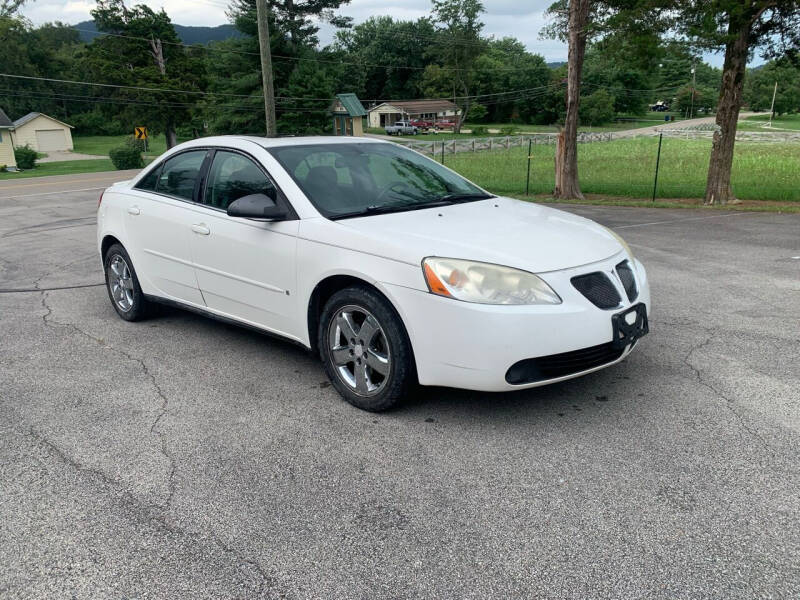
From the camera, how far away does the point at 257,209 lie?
4.32m

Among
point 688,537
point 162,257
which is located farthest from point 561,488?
point 162,257

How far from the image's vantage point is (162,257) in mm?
5441

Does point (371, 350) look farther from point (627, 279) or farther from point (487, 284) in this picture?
point (627, 279)

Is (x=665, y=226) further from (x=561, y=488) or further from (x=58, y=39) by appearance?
(x=58, y=39)

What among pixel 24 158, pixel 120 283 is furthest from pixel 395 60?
pixel 120 283

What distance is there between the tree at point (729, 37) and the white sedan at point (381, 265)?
31.8 feet

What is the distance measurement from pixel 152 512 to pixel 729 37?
1341 centimetres

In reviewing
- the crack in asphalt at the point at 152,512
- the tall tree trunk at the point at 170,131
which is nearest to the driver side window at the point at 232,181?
the crack in asphalt at the point at 152,512

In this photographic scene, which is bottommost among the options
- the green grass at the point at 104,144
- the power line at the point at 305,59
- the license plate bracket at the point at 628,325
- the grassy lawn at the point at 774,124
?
the green grass at the point at 104,144

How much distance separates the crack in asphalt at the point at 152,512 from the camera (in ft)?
8.64

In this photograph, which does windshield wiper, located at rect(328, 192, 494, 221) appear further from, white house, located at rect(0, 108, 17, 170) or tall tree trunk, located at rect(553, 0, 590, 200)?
white house, located at rect(0, 108, 17, 170)

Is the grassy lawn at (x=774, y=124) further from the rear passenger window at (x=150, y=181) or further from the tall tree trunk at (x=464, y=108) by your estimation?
the rear passenger window at (x=150, y=181)

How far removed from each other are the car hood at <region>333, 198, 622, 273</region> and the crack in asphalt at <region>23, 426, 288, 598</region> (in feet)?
5.74

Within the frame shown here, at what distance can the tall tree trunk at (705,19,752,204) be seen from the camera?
44.4 ft
